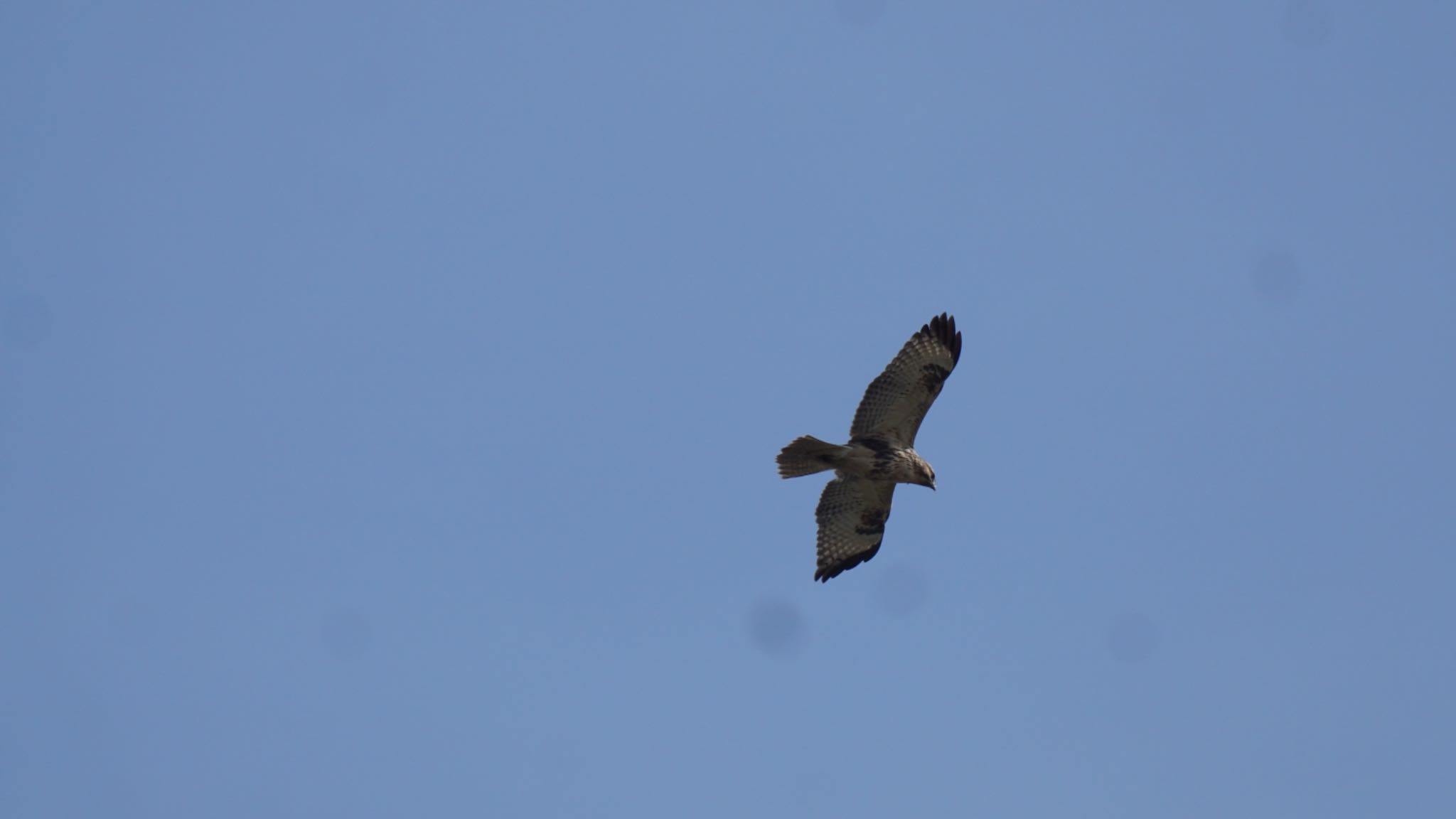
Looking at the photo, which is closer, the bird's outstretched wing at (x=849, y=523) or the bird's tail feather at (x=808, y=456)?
the bird's tail feather at (x=808, y=456)

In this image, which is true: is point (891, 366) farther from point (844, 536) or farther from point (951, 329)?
point (844, 536)

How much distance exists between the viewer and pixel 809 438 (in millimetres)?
16828

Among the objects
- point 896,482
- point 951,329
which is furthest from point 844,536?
point 951,329

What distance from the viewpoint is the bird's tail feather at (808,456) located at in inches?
666

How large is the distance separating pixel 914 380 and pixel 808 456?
136 cm

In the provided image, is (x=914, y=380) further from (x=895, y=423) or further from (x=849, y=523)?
(x=849, y=523)

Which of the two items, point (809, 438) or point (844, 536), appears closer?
point (809, 438)

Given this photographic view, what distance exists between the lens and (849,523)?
18.4 meters

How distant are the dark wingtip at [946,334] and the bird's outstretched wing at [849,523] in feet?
5.51

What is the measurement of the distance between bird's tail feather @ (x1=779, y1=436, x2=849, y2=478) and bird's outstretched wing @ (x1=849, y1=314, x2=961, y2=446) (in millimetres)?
374

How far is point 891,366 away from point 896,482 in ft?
4.10

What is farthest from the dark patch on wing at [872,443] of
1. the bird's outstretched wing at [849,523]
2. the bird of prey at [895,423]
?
the bird's outstretched wing at [849,523]

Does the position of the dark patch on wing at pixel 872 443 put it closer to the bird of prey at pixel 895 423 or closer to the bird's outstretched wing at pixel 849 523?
the bird of prey at pixel 895 423

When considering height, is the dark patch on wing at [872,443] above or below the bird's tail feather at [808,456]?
above
